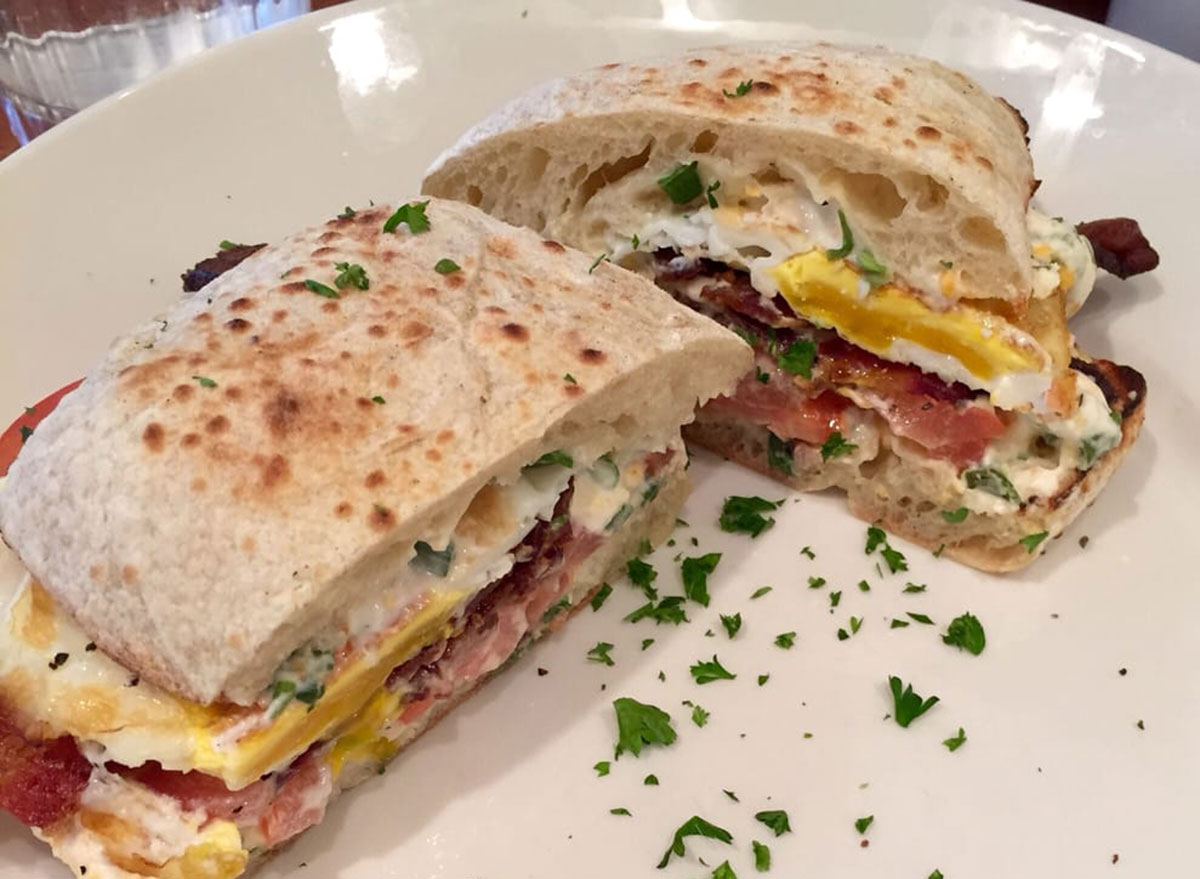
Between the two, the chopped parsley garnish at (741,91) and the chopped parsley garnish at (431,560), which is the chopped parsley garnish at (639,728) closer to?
the chopped parsley garnish at (431,560)

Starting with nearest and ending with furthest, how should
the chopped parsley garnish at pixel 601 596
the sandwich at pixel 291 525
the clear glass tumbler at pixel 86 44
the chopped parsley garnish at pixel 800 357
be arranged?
the sandwich at pixel 291 525 → the chopped parsley garnish at pixel 601 596 → the chopped parsley garnish at pixel 800 357 → the clear glass tumbler at pixel 86 44

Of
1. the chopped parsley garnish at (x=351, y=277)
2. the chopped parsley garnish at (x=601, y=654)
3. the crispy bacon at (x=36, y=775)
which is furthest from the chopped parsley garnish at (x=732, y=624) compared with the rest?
the crispy bacon at (x=36, y=775)

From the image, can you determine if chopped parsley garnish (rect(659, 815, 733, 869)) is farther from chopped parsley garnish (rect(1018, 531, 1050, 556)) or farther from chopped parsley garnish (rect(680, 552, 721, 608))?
chopped parsley garnish (rect(1018, 531, 1050, 556))

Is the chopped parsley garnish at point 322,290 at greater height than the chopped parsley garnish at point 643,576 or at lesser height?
greater

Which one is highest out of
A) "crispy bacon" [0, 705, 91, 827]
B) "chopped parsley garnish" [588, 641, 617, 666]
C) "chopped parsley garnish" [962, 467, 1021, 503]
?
"crispy bacon" [0, 705, 91, 827]

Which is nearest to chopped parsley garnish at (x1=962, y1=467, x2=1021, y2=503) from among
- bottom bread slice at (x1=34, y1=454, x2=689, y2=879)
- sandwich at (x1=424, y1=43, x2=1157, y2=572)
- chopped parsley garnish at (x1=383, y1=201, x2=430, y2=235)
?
sandwich at (x1=424, y1=43, x2=1157, y2=572)

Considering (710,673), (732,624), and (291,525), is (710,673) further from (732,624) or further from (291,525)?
(291,525)
